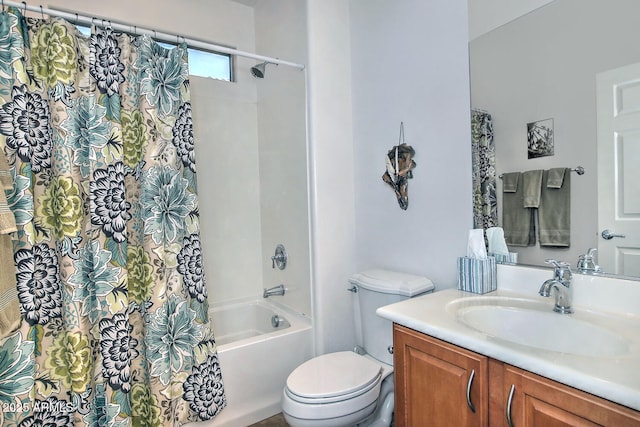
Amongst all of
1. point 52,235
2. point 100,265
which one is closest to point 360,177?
point 100,265

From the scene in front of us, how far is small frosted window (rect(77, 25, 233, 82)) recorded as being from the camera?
8.21 ft

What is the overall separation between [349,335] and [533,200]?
1384 millimetres

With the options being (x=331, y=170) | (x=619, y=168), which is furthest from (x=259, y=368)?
(x=619, y=168)

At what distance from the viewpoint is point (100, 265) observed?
1.51m

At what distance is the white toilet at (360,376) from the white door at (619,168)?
76 centimetres

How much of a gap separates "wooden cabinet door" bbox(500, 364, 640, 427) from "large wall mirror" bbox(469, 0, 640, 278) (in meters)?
0.60

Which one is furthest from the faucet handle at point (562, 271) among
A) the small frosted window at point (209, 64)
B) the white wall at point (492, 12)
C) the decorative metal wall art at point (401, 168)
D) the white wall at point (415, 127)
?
the small frosted window at point (209, 64)

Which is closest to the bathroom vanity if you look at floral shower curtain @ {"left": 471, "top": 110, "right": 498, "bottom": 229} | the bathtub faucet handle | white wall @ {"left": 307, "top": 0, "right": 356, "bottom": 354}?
floral shower curtain @ {"left": 471, "top": 110, "right": 498, "bottom": 229}

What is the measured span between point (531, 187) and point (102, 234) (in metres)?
1.83

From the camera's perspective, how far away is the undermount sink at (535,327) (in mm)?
1028

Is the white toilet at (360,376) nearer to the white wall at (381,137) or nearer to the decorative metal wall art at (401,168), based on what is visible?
the white wall at (381,137)

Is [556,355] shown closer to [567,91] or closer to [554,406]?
[554,406]

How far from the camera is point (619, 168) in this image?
1154 millimetres

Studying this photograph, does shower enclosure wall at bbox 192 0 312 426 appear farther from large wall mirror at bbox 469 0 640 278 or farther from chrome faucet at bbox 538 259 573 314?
chrome faucet at bbox 538 259 573 314
